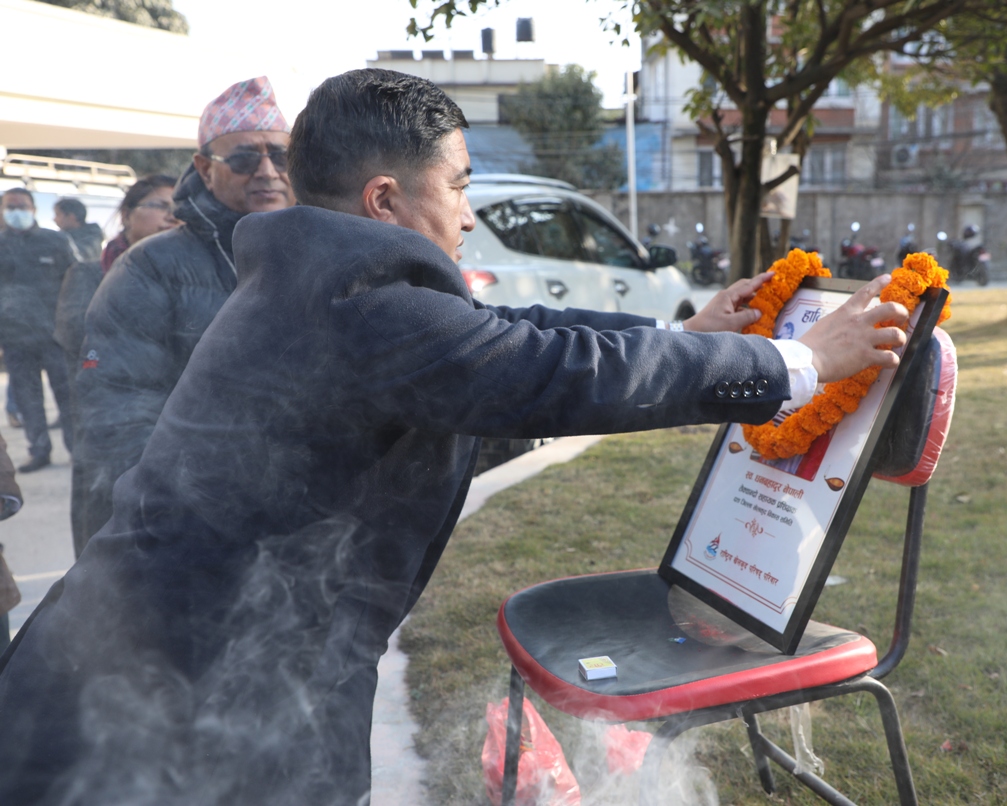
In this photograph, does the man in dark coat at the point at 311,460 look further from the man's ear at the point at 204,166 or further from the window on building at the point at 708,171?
the window on building at the point at 708,171

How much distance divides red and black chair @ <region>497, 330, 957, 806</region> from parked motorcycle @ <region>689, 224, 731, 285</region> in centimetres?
1926

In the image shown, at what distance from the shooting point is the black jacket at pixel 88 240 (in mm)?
5148

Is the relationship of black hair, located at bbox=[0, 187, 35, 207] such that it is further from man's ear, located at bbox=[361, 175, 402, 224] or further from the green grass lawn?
man's ear, located at bbox=[361, 175, 402, 224]

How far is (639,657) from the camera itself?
1.68 metres

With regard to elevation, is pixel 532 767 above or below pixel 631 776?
above

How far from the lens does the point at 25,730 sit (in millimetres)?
1281

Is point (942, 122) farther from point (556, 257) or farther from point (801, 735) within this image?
point (801, 735)

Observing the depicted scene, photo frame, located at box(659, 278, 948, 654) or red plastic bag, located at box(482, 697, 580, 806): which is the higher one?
photo frame, located at box(659, 278, 948, 654)

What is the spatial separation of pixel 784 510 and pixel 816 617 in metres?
1.71

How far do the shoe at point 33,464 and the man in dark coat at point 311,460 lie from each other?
200 inches

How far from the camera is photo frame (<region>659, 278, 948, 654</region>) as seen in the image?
159 centimetres

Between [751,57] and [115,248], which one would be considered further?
[751,57]

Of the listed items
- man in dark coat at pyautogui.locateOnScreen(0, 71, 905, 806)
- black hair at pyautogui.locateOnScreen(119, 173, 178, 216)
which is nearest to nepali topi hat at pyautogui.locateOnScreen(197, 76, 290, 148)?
man in dark coat at pyautogui.locateOnScreen(0, 71, 905, 806)

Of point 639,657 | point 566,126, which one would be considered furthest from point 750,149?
point 566,126
